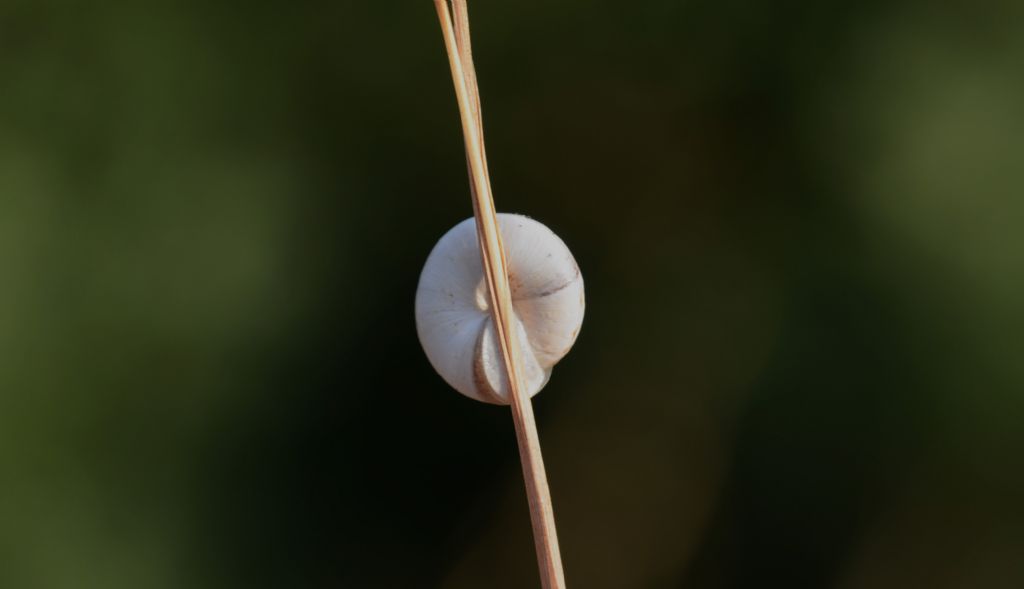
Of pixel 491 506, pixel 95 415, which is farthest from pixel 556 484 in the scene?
pixel 95 415

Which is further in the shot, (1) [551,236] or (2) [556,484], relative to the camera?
(2) [556,484]

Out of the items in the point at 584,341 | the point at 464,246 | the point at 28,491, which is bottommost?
the point at 28,491

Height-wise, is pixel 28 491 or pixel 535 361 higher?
pixel 535 361

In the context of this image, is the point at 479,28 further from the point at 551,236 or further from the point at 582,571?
the point at 551,236
